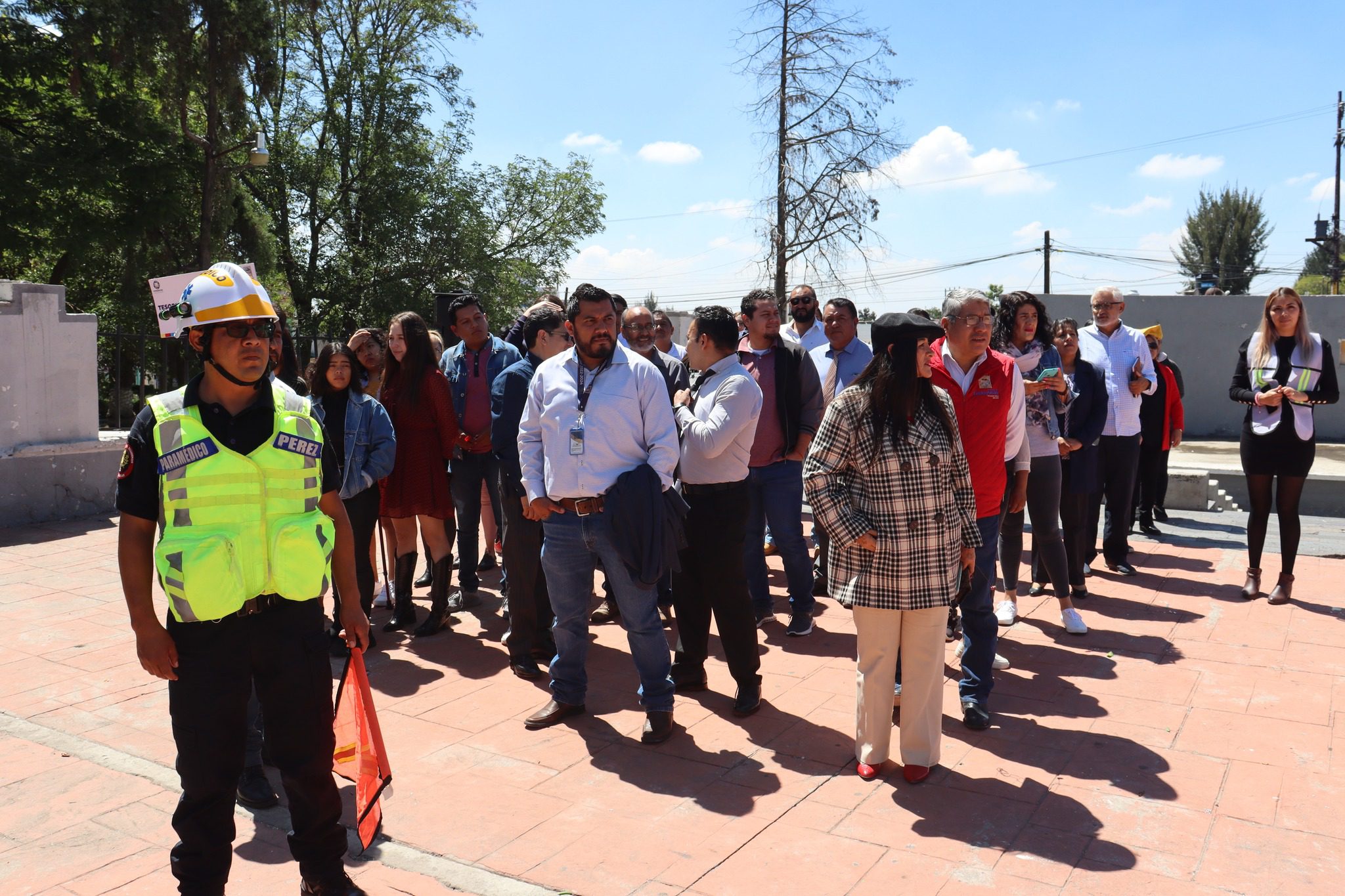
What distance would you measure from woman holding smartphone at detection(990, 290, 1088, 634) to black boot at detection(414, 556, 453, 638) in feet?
11.5

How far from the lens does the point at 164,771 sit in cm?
430

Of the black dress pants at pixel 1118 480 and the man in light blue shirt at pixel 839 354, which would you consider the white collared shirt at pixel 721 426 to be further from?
the black dress pants at pixel 1118 480

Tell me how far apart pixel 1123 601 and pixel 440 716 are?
15.7 feet

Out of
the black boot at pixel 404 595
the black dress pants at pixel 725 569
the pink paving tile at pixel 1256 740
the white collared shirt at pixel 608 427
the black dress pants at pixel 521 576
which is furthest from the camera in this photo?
the black boot at pixel 404 595

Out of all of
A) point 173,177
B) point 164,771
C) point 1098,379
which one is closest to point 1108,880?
point 164,771

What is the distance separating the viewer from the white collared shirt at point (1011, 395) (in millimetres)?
4652

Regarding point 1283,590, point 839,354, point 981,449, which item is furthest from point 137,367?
point 1283,590

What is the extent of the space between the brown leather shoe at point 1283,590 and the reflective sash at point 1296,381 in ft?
3.13

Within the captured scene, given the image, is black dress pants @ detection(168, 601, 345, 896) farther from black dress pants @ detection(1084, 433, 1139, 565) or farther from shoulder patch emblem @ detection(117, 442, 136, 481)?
black dress pants @ detection(1084, 433, 1139, 565)

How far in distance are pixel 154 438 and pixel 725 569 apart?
275 cm

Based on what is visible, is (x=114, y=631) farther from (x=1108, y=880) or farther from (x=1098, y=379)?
(x=1098, y=379)

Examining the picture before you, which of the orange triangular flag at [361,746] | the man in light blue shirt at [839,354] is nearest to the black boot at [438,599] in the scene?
the man in light blue shirt at [839,354]

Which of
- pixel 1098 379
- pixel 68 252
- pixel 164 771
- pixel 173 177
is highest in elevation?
pixel 173 177

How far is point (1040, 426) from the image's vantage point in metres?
6.18
